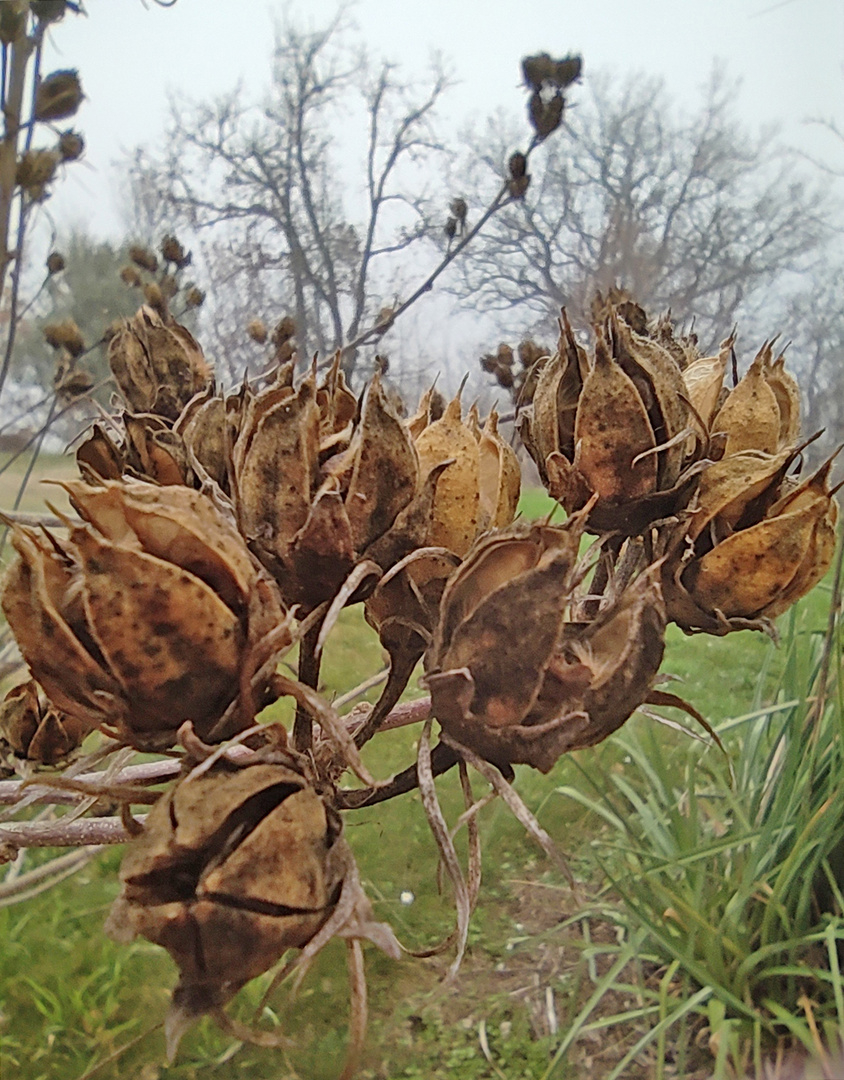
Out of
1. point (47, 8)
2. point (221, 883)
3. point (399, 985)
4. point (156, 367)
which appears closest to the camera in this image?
point (221, 883)

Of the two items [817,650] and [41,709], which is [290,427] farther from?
[817,650]

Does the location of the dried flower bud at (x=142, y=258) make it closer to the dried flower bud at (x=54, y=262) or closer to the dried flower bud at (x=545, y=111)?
the dried flower bud at (x=54, y=262)

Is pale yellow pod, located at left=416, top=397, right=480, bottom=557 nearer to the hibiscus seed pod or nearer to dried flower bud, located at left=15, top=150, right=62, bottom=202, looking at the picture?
the hibiscus seed pod

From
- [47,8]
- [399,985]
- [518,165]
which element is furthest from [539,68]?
[399,985]

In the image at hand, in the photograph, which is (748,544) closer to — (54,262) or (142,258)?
(142,258)

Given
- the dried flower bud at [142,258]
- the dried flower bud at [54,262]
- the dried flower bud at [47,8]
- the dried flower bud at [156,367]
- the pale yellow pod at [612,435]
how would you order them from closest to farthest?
1. the pale yellow pod at [612,435]
2. the dried flower bud at [156,367]
3. the dried flower bud at [47,8]
4. the dried flower bud at [142,258]
5. the dried flower bud at [54,262]

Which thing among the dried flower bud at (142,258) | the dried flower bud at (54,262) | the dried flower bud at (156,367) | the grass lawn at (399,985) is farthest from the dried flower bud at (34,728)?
the grass lawn at (399,985)

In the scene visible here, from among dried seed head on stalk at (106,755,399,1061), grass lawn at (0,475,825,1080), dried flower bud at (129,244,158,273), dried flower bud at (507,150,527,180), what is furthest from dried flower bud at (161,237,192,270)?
dried seed head on stalk at (106,755,399,1061)
